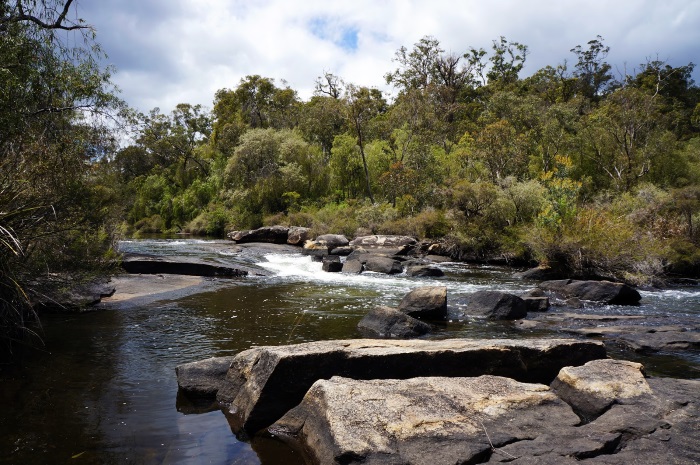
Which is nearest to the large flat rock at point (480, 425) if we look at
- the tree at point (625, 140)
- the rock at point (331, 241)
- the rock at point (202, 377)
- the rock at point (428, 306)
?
the rock at point (202, 377)

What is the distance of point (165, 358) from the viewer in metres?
8.12

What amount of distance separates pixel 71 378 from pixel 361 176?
3895cm

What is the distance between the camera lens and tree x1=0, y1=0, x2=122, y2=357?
7801mm

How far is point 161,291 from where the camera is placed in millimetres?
14312

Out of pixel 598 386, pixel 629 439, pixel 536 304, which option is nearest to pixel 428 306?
pixel 536 304

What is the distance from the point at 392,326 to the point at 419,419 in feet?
17.7

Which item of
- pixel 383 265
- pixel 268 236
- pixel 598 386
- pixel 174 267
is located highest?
pixel 268 236

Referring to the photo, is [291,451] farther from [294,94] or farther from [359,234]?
[294,94]

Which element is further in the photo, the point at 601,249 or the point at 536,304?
the point at 601,249

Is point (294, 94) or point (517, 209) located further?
point (294, 94)

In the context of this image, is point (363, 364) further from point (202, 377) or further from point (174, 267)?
point (174, 267)

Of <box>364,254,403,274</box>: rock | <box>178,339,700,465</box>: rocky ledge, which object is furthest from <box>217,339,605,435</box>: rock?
<box>364,254,403,274</box>: rock

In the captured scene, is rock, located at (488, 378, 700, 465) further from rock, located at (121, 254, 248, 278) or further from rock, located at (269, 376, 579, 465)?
rock, located at (121, 254, 248, 278)

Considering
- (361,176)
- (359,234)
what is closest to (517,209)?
(359,234)
